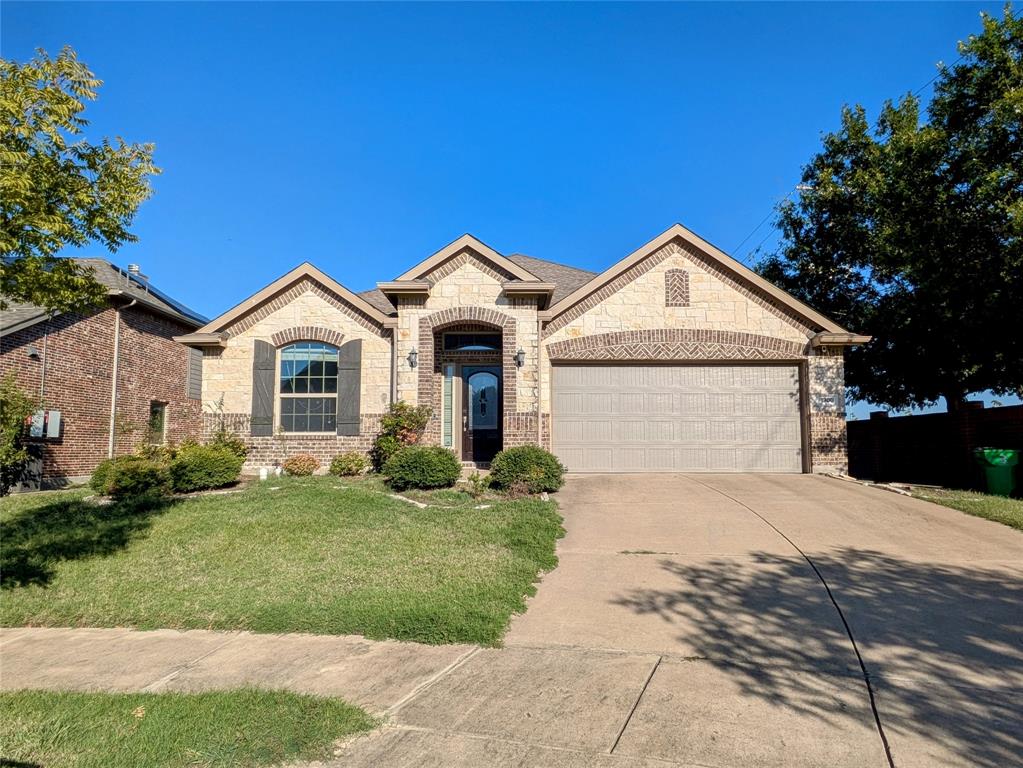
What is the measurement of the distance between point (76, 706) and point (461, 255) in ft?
35.0

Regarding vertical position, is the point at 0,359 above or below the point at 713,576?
above

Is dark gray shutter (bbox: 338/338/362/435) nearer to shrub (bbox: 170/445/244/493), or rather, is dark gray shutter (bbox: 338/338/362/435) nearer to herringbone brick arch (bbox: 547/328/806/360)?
shrub (bbox: 170/445/244/493)

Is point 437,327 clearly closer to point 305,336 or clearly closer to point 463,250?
point 463,250

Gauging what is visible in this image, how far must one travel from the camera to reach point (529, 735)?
355 centimetres

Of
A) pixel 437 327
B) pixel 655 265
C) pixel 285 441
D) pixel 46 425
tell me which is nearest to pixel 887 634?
pixel 437 327

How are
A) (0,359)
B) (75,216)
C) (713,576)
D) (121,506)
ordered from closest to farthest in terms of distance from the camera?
(75,216) → (713,576) → (121,506) → (0,359)

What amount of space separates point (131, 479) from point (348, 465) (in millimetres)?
4018

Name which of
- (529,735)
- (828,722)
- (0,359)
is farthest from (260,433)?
(828,722)

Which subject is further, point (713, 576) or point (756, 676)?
point (713, 576)

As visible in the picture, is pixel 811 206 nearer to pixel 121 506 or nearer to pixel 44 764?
pixel 121 506

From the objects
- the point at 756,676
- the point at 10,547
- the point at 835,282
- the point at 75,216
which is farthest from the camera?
the point at 835,282

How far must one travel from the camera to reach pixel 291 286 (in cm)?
1444

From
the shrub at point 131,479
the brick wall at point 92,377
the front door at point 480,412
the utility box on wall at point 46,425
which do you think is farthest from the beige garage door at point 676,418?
the utility box on wall at point 46,425

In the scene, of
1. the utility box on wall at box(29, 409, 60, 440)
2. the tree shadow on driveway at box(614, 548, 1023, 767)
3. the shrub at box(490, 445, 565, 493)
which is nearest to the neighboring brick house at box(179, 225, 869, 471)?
the shrub at box(490, 445, 565, 493)
